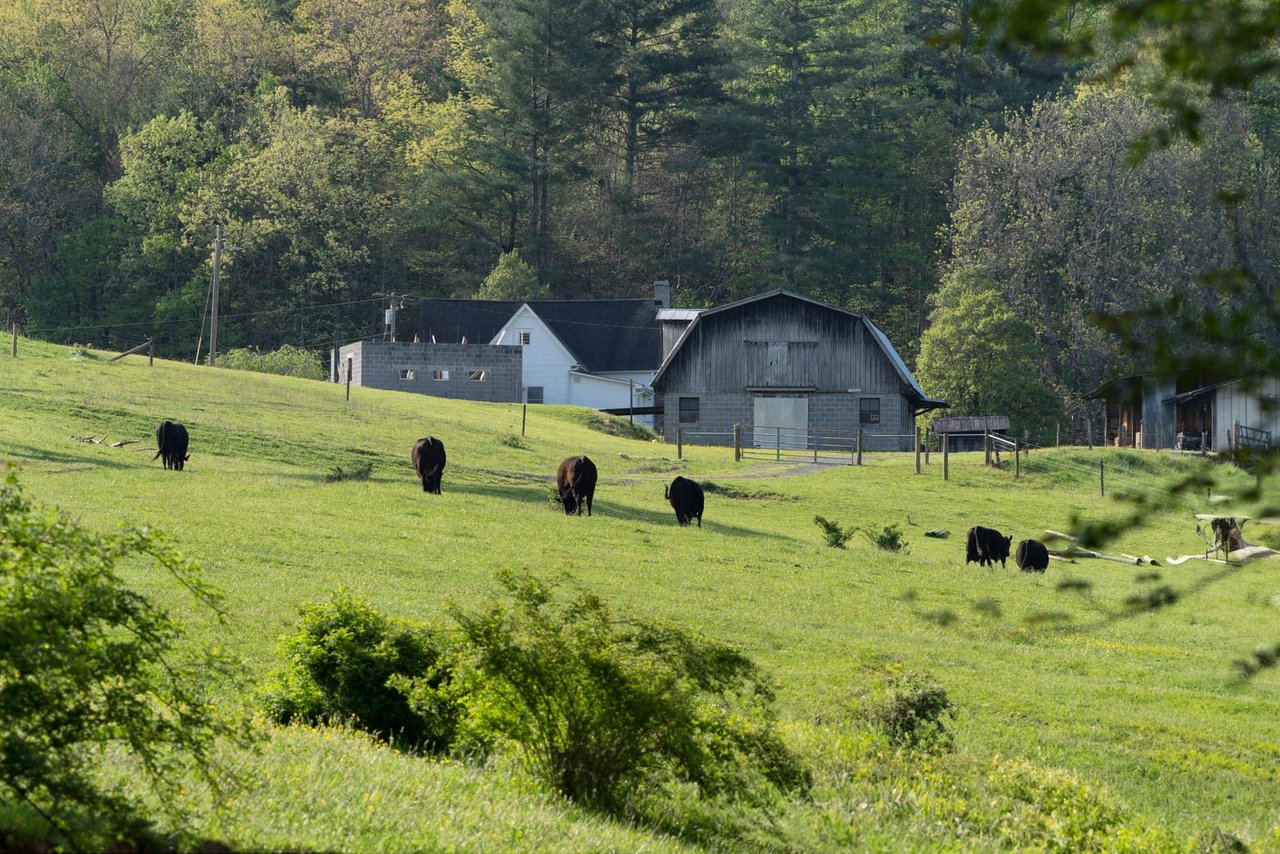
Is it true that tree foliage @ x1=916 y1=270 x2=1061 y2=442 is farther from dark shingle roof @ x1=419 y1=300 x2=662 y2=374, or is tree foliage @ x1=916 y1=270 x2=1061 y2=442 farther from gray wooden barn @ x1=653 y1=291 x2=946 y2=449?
dark shingle roof @ x1=419 y1=300 x2=662 y2=374

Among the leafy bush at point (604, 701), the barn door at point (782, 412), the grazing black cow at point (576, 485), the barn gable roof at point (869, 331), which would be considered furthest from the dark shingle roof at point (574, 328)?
the leafy bush at point (604, 701)

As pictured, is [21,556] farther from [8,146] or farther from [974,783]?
[8,146]

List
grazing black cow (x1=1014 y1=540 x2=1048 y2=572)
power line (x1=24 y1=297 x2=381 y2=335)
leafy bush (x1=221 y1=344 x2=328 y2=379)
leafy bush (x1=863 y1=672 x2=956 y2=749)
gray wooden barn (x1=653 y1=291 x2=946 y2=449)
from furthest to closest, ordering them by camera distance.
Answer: power line (x1=24 y1=297 x2=381 y2=335) → leafy bush (x1=221 y1=344 x2=328 y2=379) → gray wooden barn (x1=653 y1=291 x2=946 y2=449) → grazing black cow (x1=1014 y1=540 x2=1048 y2=572) → leafy bush (x1=863 y1=672 x2=956 y2=749)

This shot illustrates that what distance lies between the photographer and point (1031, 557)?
31828 mm

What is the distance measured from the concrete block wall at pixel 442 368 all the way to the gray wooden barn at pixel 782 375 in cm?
1059

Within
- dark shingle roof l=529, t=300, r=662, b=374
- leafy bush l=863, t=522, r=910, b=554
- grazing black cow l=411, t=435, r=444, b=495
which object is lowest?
leafy bush l=863, t=522, r=910, b=554

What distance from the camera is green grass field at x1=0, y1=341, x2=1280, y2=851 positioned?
31.1 ft

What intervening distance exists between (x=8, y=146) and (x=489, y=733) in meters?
87.2

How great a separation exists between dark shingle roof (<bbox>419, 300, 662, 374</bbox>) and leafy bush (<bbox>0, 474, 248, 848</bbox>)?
74.1 meters

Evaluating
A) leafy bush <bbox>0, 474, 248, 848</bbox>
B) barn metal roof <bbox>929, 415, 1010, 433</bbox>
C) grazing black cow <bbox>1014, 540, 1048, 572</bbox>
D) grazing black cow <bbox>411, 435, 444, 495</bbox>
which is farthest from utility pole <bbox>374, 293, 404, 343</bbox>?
leafy bush <bbox>0, 474, 248, 848</bbox>

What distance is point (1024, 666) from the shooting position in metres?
19.4

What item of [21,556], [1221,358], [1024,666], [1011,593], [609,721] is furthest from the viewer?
[1011,593]

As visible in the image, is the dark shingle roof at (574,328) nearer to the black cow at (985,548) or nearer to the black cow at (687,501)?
the black cow at (687,501)

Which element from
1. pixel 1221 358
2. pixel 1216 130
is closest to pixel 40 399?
pixel 1221 358
